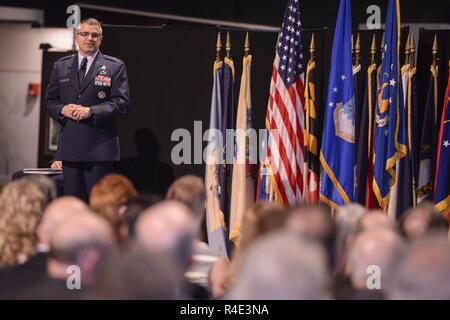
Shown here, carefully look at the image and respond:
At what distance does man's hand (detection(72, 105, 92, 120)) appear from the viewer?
5.78 metres

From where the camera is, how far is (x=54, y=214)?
353 centimetres

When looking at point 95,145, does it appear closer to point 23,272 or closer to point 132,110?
point 132,110

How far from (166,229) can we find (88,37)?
10.1ft

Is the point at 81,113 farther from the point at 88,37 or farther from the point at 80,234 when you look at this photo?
the point at 80,234

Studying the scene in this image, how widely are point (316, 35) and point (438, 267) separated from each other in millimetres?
4457

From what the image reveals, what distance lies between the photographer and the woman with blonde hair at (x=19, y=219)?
11.6 feet

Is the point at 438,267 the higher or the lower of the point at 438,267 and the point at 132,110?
the lower

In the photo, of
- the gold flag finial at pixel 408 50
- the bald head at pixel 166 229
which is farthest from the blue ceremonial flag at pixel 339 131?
the bald head at pixel 166 229

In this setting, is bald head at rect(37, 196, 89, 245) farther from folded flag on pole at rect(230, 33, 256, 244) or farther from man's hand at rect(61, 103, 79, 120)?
folded flag on pole at rect(230, 33, 256, 244)

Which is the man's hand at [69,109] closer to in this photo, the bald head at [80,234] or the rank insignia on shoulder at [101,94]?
the rank insignia on shoulder at [101,94]

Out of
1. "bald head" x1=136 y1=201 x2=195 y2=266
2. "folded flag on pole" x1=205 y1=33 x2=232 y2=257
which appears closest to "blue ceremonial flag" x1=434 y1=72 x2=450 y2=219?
"folded flag on pole" x1=205 y1=33 x2=232 y2=257

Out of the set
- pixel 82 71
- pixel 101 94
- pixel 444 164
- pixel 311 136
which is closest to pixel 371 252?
pixel 101 94
